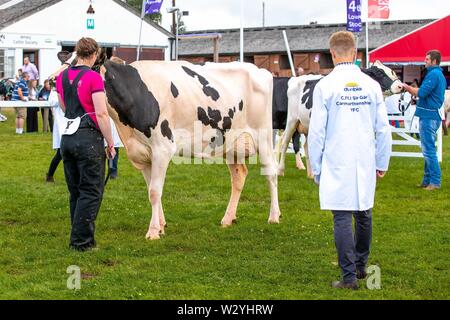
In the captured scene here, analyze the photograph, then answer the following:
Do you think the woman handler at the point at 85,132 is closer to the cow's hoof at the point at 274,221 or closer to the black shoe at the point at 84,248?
the black shoe at the point at 84,248

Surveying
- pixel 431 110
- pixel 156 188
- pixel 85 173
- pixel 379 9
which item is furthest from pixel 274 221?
pixel 379 9

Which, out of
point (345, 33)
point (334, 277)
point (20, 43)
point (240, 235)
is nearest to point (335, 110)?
point (345, 33)

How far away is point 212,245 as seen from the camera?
849 centimetres

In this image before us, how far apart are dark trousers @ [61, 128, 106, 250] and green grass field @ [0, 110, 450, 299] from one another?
0.80 ft

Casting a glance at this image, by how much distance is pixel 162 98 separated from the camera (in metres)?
9.02

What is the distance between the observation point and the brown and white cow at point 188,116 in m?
8.82

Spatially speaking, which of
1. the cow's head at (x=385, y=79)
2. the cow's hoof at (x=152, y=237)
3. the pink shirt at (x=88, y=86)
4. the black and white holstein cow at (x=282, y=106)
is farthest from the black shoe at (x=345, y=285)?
the cow's head at (x=385, y=79)

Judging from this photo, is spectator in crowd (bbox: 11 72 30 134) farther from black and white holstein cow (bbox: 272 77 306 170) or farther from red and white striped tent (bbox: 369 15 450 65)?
red and white striped tent (bbox: 369 15 450 65)

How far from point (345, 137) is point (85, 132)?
3.00 m

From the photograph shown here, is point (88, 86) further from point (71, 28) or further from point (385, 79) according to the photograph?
point (71, 28)

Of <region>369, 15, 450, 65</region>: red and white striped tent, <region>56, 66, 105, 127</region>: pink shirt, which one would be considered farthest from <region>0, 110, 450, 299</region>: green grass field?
<region>369, 15, 450, 65</region>: red and white striped tent

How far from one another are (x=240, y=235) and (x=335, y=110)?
10.2 ft

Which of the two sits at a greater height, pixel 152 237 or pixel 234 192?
pixel 234 192

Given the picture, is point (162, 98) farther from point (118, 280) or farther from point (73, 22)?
point (73, 22)
